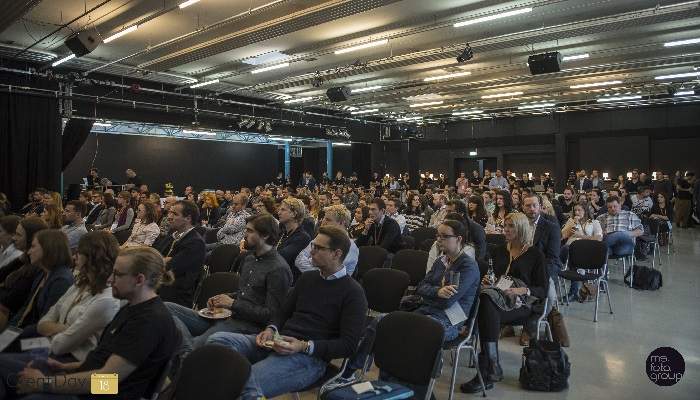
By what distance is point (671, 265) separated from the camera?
320 inches

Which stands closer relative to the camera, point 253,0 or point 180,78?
point 253,0

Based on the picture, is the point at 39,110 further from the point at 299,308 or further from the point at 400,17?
the point at 299,308

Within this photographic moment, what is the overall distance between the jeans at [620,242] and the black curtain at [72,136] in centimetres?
1159

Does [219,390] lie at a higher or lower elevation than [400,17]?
lower

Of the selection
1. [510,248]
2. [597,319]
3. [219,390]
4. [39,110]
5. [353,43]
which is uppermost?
[353,43]

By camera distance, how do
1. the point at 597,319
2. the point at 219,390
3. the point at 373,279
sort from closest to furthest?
the point at 219,390 < the point at 373,279 < the point at 597,319

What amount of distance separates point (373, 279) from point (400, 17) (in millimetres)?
6189

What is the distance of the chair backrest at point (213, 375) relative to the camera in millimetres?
2041

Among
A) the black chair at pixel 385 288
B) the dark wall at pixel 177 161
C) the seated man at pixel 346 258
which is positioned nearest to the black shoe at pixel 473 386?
the black chair at pixel 385 288

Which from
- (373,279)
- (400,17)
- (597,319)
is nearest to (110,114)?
(400,17)

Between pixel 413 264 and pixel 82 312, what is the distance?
3020mm

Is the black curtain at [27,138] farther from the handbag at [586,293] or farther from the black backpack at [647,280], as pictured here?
the black backpack at [647,280]

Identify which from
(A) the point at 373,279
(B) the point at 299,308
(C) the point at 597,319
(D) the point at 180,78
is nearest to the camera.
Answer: (B) the point at 299,308

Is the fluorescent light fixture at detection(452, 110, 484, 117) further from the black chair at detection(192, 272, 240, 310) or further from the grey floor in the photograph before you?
the black chair at detection(192, 272, 240, 310)
